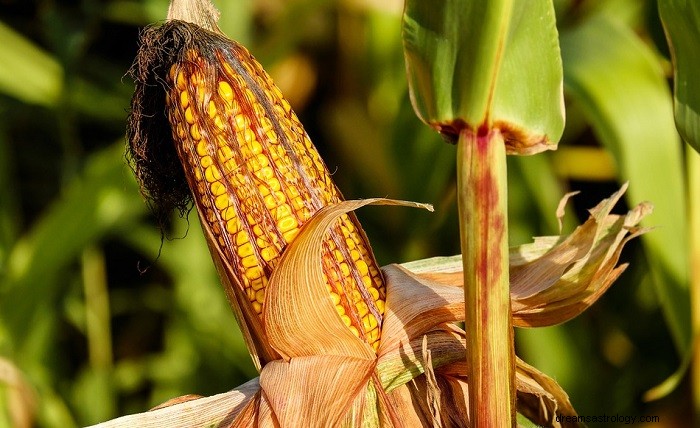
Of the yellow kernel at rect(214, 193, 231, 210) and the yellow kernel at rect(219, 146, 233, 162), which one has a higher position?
the yellow kernel at rect(219, 146, 233, 162)

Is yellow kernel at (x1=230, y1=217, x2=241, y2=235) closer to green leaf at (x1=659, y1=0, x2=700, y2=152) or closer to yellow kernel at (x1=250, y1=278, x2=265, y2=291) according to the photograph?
yellow kernel at (x1=250, y1=278, x2=265, y2=291)

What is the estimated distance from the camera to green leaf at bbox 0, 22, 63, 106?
167cm

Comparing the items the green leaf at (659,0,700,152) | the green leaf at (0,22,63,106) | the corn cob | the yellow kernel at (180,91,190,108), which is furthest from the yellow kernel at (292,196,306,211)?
the green leaf at (0,22,63,106)

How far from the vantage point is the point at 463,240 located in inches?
22.6

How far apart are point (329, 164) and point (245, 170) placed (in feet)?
4.38

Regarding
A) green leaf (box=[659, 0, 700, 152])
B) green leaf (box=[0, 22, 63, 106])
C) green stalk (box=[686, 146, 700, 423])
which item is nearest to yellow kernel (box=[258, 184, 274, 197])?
green leaf (box=[659, 0, 700, 152])

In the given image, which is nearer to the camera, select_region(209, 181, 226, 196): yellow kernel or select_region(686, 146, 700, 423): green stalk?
select_region(209, 181, 226, 196): yellow kernel

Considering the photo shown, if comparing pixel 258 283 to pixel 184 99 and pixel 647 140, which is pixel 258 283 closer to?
pixel 184 99

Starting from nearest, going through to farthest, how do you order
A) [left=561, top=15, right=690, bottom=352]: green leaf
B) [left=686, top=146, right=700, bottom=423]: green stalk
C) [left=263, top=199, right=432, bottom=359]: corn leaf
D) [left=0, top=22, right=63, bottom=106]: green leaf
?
[left=263, top=199, right=432, bottom=359]: corn leaf < [left=561, top=15, right=690, bottom=352]: green leaf < [left=686, top=146, right=700, bottom=423]: green stalk < [left=0, top=22, right=63, bottom=106]: green leaf

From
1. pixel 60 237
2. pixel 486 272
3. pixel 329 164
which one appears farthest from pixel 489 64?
pixel 329 164

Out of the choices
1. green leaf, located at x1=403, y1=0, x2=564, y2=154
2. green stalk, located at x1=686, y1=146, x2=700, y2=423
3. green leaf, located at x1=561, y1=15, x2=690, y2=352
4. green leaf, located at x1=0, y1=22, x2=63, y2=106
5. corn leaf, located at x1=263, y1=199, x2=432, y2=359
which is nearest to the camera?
green leaf, located at x1=403, y1=0, x2=564, y2=154

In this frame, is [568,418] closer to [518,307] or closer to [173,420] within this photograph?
[518,307]

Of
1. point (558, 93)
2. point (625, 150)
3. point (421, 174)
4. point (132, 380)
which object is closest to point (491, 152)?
point (558, 93)

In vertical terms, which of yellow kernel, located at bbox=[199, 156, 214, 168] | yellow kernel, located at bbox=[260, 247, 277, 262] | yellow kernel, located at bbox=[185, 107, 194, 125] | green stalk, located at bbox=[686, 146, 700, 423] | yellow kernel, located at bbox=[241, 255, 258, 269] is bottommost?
green stalk, located at bbox=[686, 146, 700, 423]
